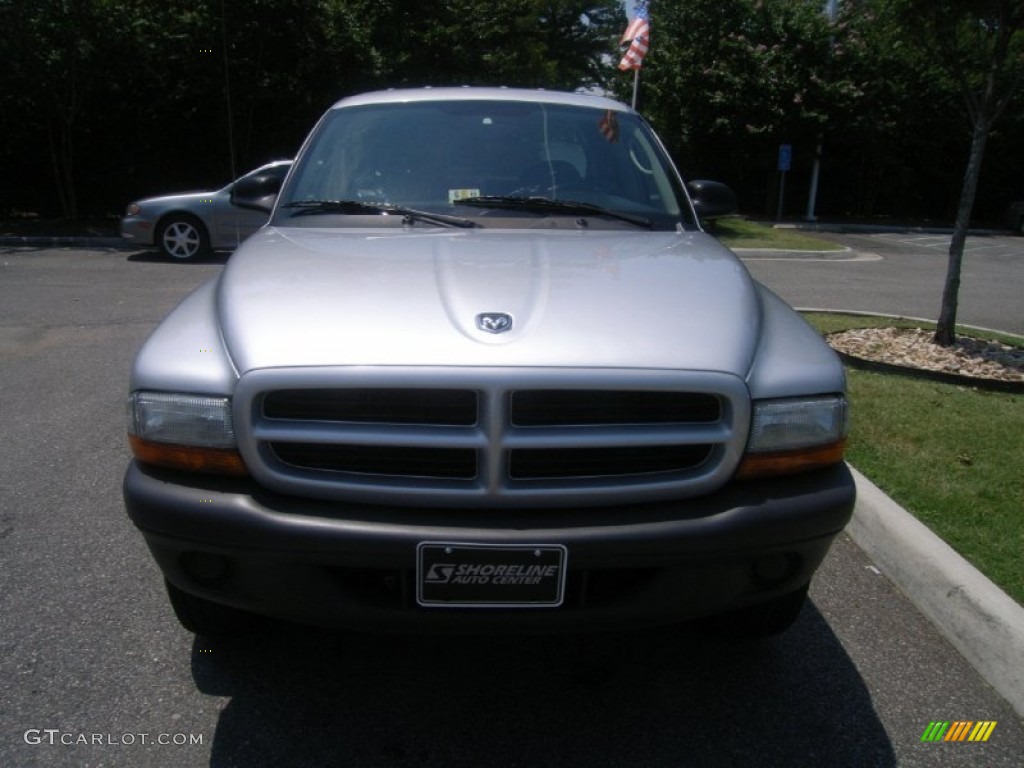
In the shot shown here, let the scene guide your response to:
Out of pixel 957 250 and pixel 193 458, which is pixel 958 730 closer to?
pixel 193 458

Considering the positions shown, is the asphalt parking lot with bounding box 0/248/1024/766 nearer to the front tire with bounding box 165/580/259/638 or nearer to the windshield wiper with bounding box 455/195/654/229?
the front tire with bounding box 165/580/259/638

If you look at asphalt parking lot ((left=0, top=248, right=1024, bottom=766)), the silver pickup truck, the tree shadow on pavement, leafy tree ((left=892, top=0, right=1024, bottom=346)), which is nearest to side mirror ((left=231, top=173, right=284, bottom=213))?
asphalt parking lot ((left=0, top=248, right=1024, bottom=766))

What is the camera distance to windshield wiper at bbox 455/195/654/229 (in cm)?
348

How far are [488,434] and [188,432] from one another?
763 mm

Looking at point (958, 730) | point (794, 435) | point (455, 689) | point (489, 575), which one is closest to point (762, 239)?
point (958, 730)

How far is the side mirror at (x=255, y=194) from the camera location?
13.4 feet

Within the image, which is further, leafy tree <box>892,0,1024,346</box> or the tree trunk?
the tree trunk

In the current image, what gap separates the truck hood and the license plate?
0.45 meters

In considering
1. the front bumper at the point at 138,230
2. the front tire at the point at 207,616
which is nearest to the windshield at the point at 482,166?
the front tire at the point at 207,616

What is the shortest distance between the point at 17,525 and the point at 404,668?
1959mm

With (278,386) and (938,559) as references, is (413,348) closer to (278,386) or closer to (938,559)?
(278,386)

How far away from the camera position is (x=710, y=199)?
410cm

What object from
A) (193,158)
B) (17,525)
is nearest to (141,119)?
(193,158)

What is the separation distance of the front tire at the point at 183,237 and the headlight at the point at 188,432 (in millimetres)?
10696
